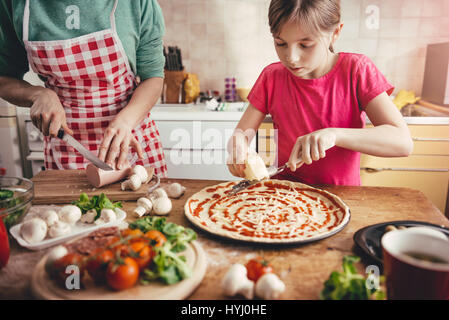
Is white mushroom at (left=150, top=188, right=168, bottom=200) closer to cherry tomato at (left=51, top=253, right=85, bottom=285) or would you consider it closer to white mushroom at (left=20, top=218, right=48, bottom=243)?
white mushroom at (left=20, top=218, right=48, bottom=243)

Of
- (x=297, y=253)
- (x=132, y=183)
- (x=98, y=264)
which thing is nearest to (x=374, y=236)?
(x=297, y=253)

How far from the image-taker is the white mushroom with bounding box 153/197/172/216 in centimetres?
102

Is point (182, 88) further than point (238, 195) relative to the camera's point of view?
Yes

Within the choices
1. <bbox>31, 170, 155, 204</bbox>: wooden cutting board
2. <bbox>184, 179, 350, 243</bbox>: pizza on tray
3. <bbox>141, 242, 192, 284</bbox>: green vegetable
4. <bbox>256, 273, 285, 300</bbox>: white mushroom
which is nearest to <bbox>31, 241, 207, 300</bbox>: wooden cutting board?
<bbox>141, 242, 192, 284</bbox>: green vegetable

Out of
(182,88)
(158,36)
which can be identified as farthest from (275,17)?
(182,88)

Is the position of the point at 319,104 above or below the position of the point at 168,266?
above

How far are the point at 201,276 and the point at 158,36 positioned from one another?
113 cm

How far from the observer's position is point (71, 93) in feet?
4.87

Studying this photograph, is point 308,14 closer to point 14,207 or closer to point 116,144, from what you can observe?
point 116,144

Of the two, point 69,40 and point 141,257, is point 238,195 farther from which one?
point 69,40

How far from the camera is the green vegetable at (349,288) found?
1.88 feet

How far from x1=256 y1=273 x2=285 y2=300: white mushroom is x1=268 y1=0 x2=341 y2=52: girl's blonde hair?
825 mm

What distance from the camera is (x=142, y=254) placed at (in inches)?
25.8

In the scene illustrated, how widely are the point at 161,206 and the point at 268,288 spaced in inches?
18.7
